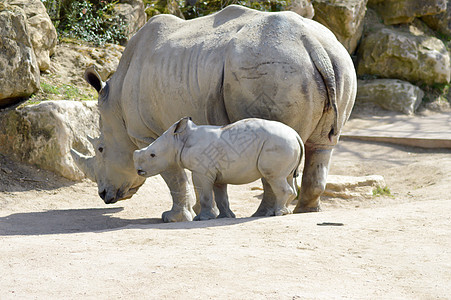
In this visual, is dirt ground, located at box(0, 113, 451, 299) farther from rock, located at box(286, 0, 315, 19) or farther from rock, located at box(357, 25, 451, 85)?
rock, located at box(357, 25, 451, 85)

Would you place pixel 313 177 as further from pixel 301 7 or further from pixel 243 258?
pixel 301 7

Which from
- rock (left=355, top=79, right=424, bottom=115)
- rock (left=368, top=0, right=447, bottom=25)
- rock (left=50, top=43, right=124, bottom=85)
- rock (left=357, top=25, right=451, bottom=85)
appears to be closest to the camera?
rock (left=50, top=43, right=124, bottom=85)

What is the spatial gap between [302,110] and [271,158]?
1.83 ft

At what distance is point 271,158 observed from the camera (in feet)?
16.5

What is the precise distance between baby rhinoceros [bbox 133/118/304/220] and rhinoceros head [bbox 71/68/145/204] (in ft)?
5.30

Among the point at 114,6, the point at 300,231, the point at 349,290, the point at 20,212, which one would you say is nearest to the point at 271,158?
the point at 300,231

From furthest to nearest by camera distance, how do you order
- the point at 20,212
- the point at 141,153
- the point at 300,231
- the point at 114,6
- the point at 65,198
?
the point at 114,6 < the point at 65,198 < the point at 20,212 < the point at 141,153 < the point at 300,231

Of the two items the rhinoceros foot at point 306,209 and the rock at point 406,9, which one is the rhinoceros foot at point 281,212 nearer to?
the rhinoceros foot at point 306,209

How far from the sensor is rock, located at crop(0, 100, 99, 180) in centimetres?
791

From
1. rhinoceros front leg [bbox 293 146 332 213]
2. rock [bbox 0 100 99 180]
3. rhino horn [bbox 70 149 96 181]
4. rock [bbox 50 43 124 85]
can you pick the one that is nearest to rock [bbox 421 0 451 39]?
rock [bbox 50 43 124 85]

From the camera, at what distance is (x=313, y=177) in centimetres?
612

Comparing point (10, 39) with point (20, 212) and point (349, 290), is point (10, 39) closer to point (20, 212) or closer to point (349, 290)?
point (20, 212)

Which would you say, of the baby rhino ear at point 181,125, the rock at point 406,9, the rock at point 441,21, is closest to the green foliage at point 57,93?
the baby rhino ear at point 181,125

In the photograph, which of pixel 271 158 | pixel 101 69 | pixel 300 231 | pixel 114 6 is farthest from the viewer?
pixel 114 6
